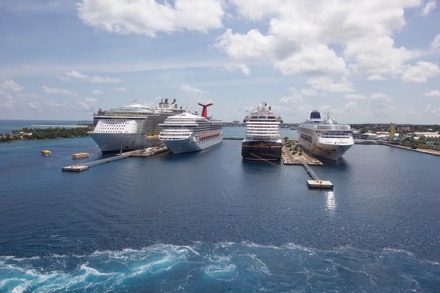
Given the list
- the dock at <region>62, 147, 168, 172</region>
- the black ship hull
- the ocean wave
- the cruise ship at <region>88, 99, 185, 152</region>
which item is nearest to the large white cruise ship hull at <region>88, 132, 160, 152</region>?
the cruise ship at <region>88, 99, 185, 152</region>

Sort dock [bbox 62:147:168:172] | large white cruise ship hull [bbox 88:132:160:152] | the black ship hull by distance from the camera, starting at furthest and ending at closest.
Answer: large white cruise ship hull [bbox 88:132:160:152] < the black ship hull < dock [bbox 62:147:168:172]

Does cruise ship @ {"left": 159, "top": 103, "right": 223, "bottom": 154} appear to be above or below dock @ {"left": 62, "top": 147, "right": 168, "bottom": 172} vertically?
above

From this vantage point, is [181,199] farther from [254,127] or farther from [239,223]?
[254,127]

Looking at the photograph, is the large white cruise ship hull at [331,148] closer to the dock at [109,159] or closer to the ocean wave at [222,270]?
the dock at [109,159]

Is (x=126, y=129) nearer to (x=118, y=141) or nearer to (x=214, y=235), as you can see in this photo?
(x=118, y=141)

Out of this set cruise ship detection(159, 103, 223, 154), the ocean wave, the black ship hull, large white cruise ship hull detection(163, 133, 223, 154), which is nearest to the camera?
the ocean wave

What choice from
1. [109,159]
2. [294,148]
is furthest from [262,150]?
[109,159]

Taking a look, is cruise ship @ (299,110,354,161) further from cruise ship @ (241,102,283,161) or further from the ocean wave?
the ocean wave

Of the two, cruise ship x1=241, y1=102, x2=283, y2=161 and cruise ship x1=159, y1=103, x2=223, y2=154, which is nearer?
cruise ship x1=241, y1=102, x2=283, y2=161
